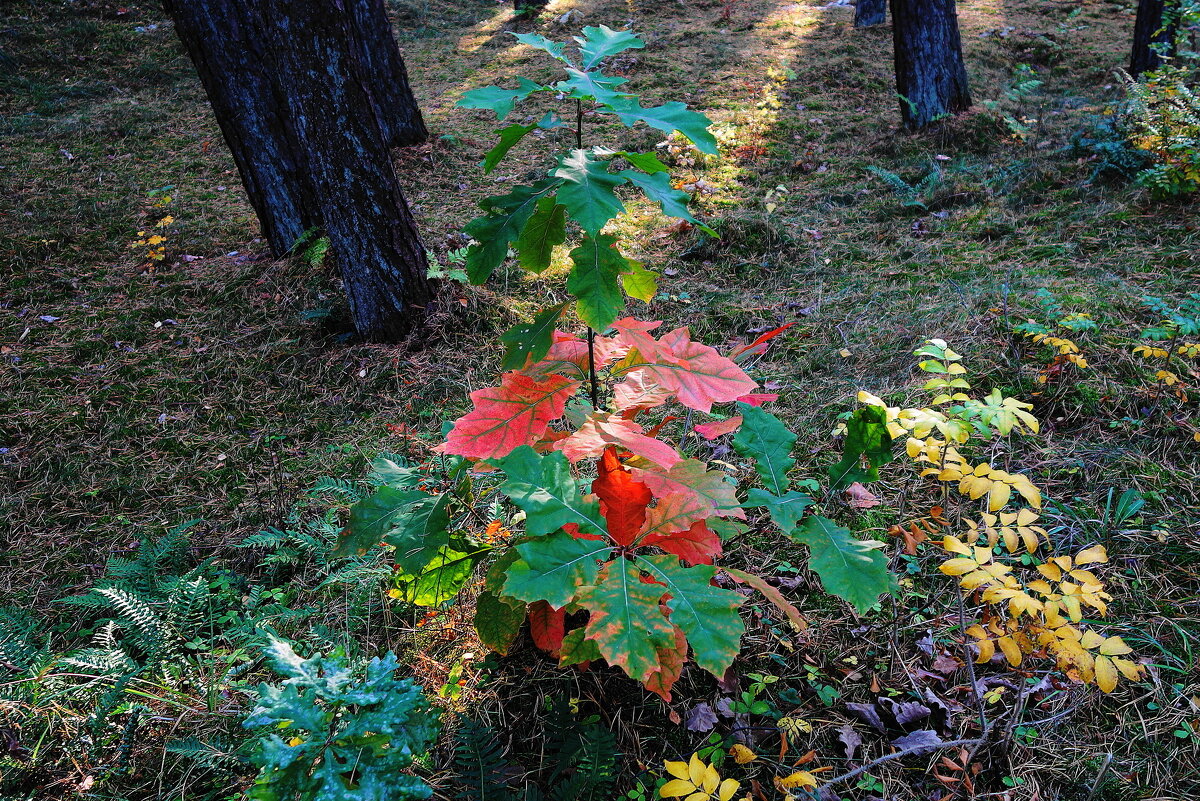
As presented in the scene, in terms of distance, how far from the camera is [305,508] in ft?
8.51

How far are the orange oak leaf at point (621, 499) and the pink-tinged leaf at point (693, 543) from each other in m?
0.07

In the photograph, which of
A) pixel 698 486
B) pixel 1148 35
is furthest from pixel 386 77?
pixel 1148 35

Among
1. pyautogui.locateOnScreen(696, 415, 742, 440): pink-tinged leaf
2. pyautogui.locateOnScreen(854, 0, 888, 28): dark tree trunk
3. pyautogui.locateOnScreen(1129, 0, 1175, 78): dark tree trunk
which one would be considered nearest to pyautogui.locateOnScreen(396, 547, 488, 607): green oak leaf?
pyautogui.locateOnScreen(696, 415, 742, 440): pink-tinged leaf

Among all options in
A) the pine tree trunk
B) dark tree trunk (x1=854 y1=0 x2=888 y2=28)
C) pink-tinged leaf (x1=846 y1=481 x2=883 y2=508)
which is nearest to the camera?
pink-tinged leaf (x1=846 y1=481 x2=883 y2=508)

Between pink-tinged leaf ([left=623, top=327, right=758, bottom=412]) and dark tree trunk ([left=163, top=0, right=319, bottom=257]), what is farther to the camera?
dark tree trunk ([left=163, top=0, right=319, bottom=257])

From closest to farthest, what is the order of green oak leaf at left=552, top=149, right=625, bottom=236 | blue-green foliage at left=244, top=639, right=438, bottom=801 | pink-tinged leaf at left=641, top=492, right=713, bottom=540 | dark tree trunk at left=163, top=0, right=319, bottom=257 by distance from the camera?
blue-green foliage at left=244, top=639, right=438, bottom=801
green oak leaf at left=552, top=149, right=625, bottom=236
pink-tinged leaf at left=641, top=492, right=713, bottom=540
dark tree trunk at left=163, top=0, right=319, bottom=257

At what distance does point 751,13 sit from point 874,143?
5767 millimetres

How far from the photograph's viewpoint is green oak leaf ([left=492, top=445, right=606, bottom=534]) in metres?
1.25

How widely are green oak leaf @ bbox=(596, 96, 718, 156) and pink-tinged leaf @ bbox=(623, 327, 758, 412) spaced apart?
47 centimetres

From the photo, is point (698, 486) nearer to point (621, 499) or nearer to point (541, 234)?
point (621, 499)

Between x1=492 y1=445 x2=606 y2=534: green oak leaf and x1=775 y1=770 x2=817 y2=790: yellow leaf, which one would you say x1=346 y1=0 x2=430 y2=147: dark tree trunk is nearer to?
x1=492 y1=445 x2=606 y2=534: green oak leaf

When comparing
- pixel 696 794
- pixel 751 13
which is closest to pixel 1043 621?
pixel 696 794

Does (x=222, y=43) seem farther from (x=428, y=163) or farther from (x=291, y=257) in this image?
(x=428, y=163)

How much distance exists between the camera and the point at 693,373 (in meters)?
1.51
